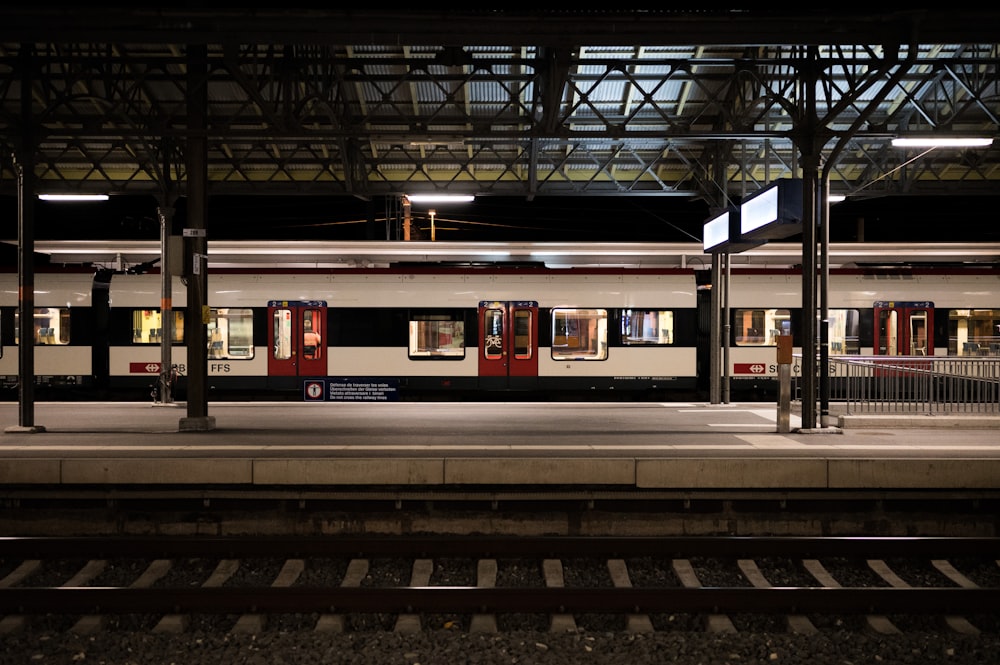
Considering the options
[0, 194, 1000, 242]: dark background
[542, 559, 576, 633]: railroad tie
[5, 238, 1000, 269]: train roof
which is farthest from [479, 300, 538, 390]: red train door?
[0, 194, 1000, 242]: dark background

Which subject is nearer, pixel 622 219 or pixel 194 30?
pixel 194 30

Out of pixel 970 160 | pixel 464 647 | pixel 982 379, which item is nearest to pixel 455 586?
pixel 464 647

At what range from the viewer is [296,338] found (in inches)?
650

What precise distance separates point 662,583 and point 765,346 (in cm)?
1105

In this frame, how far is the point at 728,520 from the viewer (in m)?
7.91

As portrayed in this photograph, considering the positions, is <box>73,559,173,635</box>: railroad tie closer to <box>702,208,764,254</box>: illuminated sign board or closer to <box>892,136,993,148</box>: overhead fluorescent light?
<box>702,208,764,254</box>: illuminated sign board

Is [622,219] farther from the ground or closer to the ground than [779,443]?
farther from the ground

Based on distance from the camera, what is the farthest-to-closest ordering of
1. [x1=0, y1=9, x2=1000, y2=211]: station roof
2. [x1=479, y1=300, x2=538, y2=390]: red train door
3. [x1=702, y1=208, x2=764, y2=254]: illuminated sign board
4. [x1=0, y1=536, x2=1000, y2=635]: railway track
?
[x1=479, y1=300, x2=538, y2=390]: red train door, [x1=702, y1=208, x2=764, y2=254]: illuminated sign board, [x1=0, y1=9, x2=1000, y2=211]: station roof, [x1=0, y1=536, x2=1000, y2=635]: railway track

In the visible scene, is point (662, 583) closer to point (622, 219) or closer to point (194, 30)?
point (194, 30)

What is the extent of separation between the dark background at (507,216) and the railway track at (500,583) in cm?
2657

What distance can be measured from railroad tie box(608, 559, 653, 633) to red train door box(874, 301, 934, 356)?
1231 centimetres

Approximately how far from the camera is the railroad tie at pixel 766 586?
223 inches

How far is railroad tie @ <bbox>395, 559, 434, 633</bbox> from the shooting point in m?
5.67

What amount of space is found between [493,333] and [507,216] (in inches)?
808
